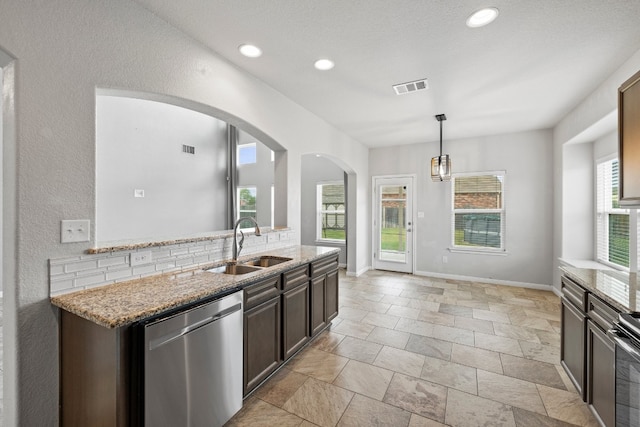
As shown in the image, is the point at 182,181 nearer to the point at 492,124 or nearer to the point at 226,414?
the point at 226,414

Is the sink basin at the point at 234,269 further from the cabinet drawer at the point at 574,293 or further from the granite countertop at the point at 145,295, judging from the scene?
the cabinet drawer at the point at 574,293

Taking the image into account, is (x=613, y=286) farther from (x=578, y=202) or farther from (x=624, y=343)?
(x=578, y=202)

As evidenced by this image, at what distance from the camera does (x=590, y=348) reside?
1.89 m

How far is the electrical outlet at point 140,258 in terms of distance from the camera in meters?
1.91

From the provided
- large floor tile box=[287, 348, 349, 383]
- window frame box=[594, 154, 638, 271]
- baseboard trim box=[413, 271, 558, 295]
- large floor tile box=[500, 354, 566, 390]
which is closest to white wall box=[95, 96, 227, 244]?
large floor tile box=[287, 348, 349, 383]

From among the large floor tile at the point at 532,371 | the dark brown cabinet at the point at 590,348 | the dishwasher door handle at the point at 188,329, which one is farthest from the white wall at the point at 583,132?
the dishwasher door handle at the point at 188,329

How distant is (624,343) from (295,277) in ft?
6.82

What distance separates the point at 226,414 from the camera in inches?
70.7

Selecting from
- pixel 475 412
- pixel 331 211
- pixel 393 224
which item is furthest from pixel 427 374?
pixel 331 211

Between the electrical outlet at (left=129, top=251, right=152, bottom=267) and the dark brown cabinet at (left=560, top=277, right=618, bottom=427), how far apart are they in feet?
9.44

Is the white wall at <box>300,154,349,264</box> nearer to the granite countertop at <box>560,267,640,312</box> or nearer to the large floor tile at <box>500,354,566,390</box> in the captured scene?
the large floor tile at <box>500,354,566,390</box>

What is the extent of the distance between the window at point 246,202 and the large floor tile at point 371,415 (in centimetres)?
612

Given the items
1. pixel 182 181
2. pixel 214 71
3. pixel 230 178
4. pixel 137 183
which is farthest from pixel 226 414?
pixel 230 178

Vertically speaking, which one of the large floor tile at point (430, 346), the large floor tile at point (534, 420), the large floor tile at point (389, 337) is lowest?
the large floor tile at point (534, 420)
